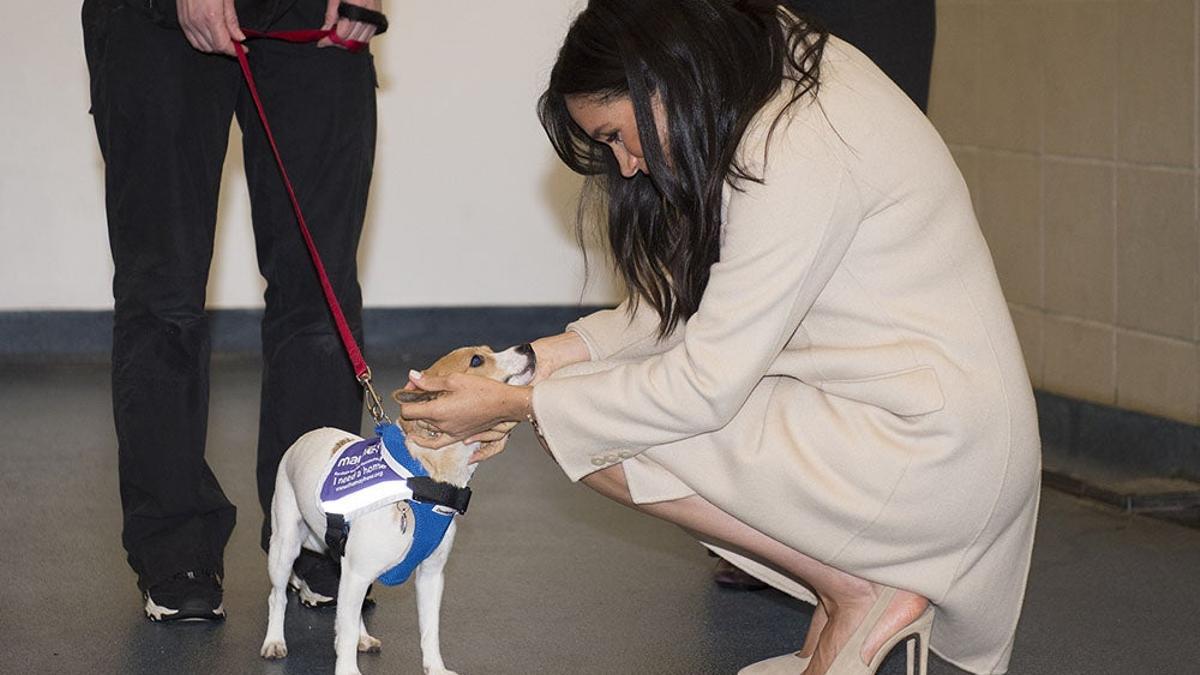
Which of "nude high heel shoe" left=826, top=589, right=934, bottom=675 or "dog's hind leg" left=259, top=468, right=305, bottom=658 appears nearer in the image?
"nude high heel shoe" left=826, top=589, right=934, bottom=675

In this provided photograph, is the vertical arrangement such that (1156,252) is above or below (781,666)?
above

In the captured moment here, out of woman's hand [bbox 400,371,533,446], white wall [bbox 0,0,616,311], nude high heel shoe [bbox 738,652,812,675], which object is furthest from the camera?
white wall [bbox 0,0,616,311]

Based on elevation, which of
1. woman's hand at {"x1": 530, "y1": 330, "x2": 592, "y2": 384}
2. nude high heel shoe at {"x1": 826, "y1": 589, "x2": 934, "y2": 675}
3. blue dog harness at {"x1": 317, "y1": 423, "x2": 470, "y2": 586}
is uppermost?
woman's hand at {"x1": 530, "y1": 330, "x2": 592, "y2": 384}

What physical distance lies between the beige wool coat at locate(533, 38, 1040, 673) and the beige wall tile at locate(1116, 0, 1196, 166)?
69.9 inches

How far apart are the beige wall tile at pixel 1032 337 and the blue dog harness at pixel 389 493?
243 centimetres

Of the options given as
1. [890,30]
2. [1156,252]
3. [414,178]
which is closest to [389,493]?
[890,30]

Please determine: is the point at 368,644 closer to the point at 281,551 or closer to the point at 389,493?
the point at 281,551

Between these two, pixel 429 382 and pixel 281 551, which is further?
pixel 281 551

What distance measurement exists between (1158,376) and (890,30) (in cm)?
152

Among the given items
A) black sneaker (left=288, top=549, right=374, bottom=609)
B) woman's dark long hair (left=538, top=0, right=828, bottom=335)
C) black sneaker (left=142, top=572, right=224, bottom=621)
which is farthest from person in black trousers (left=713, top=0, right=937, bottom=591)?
black sneaker (left=142, top=572, right=224, bottom=621)

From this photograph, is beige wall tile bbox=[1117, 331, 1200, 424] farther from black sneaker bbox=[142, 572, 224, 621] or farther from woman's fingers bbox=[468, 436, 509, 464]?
black sneaker bbox=[142, 572, 224, 621]

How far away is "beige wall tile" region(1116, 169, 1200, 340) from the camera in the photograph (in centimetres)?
364

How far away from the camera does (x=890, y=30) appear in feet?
8.75

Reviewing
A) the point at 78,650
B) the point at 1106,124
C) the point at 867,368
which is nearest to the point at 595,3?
the point at 867,368
